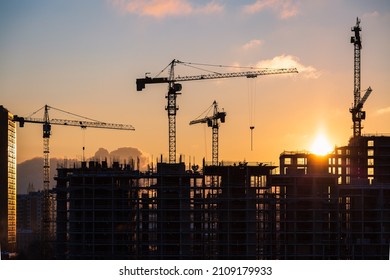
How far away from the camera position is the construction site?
Result: 3123 inches

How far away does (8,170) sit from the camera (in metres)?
167

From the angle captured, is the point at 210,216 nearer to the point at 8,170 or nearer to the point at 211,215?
the point at 211,215

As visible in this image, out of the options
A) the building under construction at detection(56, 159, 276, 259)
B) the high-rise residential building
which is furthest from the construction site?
the high-rise residential building

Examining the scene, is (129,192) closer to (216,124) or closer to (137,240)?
(137,240)

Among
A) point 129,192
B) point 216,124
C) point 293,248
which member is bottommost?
point 293,248

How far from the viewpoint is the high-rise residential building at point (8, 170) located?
520 feet

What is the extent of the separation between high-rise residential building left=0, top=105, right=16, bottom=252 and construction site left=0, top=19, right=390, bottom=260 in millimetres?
75950

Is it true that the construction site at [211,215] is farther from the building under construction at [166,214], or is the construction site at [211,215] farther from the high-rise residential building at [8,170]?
the high-rise residential building at [8,170]

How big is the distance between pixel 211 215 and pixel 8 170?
93165 mm

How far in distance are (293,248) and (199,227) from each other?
8.75 m

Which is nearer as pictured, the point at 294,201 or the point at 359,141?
the point at 294,201

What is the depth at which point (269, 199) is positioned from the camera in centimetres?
8162
